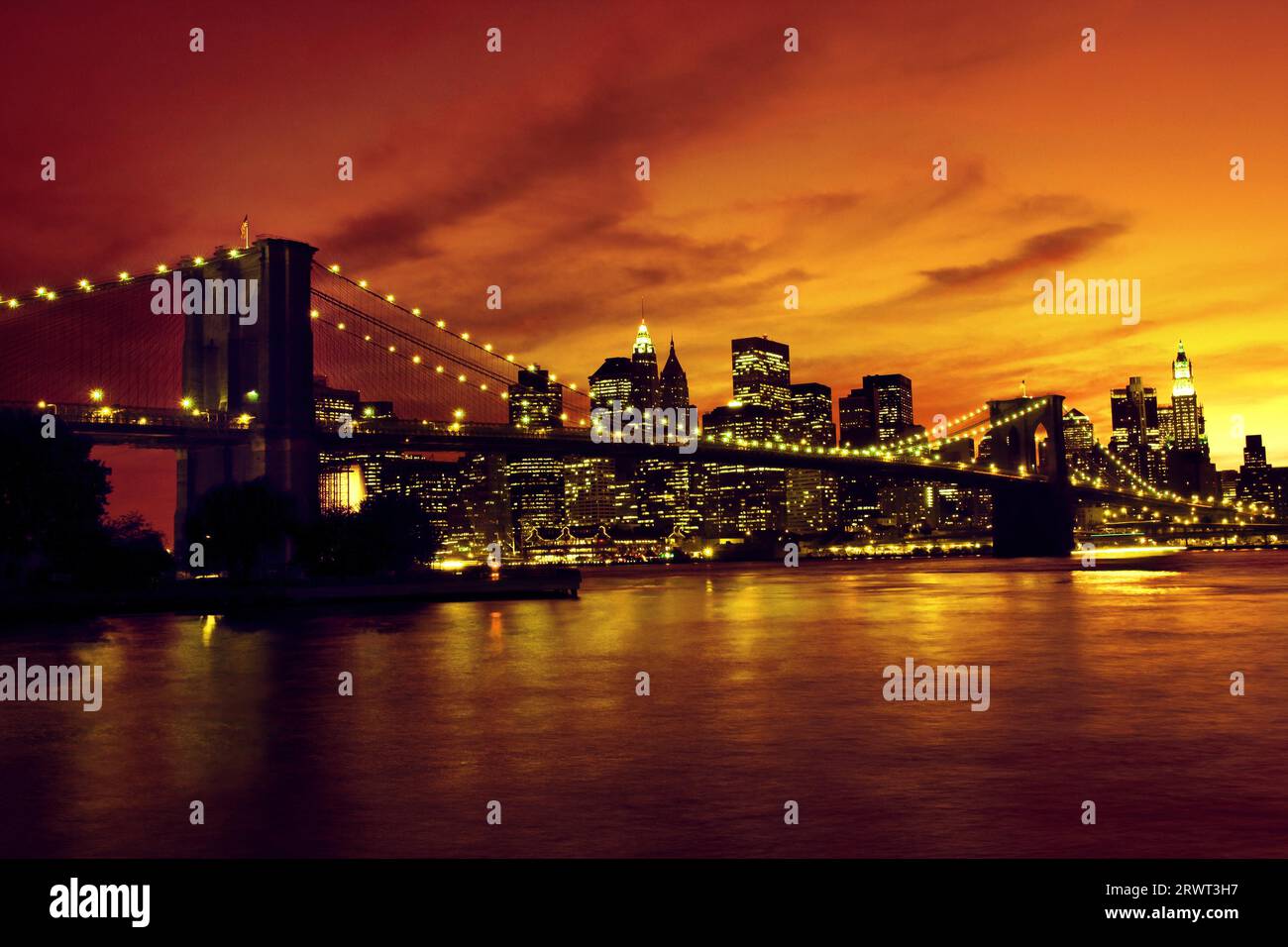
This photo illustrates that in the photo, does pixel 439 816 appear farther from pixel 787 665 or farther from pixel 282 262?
pixel 282 262

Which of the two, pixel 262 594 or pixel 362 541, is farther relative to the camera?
pixel 362 541

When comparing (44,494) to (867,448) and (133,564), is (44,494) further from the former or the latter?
(867,448)

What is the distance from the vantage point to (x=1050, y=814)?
9.53 m

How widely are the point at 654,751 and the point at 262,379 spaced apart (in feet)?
195

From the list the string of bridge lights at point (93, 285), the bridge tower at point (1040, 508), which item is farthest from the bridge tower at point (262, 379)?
the bridge tower at point (1040, 508)

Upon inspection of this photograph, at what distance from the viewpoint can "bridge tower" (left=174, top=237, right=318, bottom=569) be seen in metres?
65.9

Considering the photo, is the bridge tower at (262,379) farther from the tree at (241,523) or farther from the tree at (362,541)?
the tree at (241,523)

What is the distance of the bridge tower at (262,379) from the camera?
216ft

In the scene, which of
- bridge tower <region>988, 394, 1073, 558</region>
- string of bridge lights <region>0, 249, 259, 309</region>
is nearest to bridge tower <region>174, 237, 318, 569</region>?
string of bridge lights <region>0, 249, 259, 309</region>

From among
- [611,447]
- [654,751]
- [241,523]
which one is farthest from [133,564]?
[654,751]

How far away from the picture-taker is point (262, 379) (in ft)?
223

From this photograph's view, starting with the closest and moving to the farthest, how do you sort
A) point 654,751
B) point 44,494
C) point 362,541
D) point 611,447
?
point 654,751 → point 44,494 → point 362,541 → point 611,447
